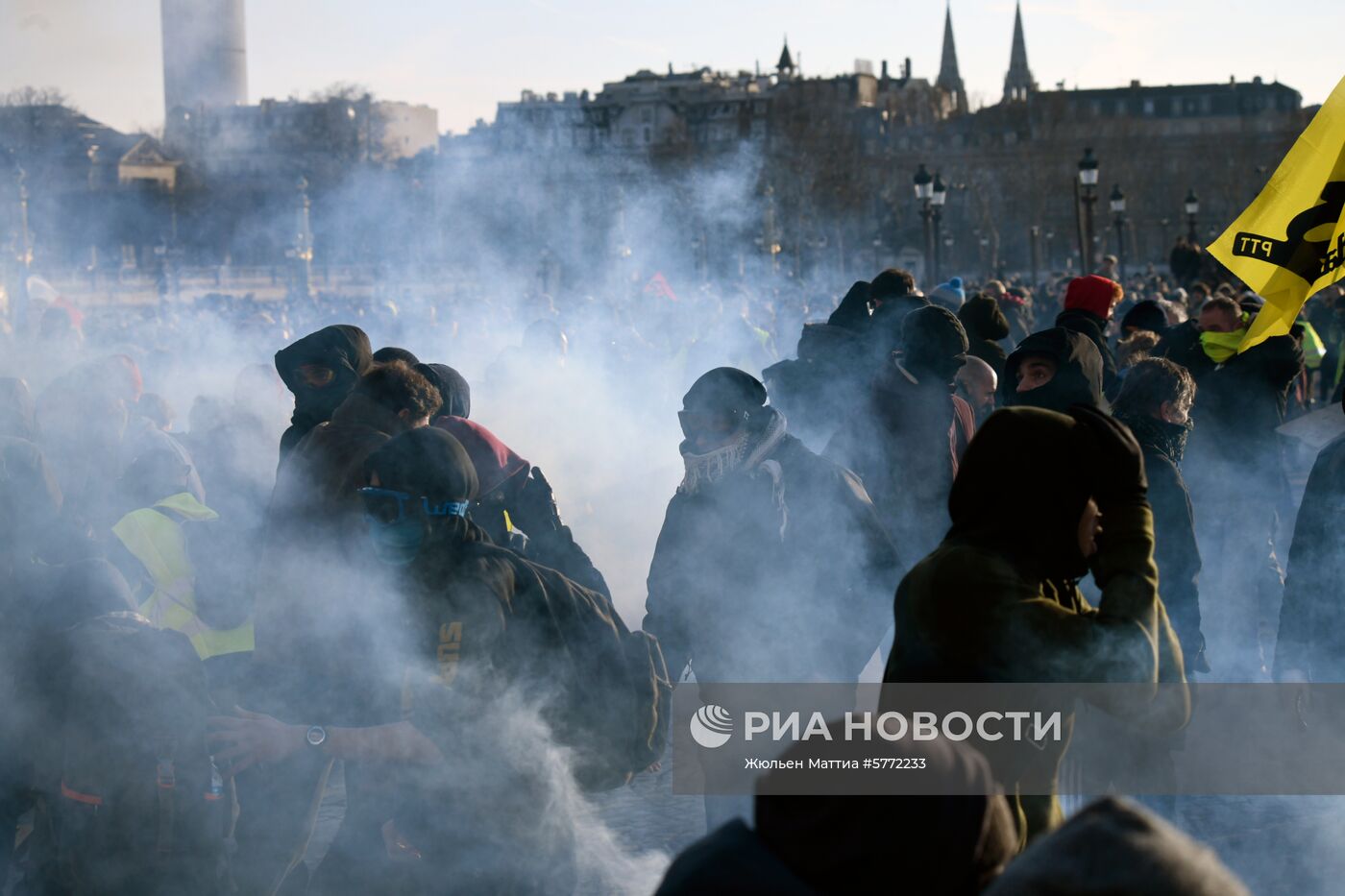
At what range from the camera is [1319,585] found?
402 cm

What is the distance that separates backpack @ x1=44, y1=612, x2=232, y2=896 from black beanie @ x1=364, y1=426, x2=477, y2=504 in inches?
26.9

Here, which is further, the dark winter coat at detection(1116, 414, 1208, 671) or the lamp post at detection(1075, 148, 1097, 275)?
the lamp post at detection(1075, 148, 1097, 275)

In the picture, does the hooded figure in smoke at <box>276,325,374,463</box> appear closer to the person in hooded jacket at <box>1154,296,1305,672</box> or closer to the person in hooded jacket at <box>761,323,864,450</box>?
the person in hooded jacket at <box>761,323,864,450</box>

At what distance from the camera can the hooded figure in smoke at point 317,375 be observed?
14.2 feet

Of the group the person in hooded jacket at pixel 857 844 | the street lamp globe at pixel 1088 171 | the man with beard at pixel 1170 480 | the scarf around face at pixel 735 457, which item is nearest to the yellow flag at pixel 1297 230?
the man with beard at pixel 1170 480

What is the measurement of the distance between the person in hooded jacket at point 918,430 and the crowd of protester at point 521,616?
0.4 inches

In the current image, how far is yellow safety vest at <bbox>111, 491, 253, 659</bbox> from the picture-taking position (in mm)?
4363

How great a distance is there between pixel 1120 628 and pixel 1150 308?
20.3 ft

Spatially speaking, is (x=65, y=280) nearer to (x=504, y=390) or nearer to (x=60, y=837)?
(x=504, y=390)

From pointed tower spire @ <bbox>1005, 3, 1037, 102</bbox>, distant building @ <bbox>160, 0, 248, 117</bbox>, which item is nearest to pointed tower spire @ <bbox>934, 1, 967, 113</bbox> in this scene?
pointed tower spire @ <bbox>1005, 3, 1037, 102</bbox>

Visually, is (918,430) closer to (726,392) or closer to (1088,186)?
(726,392)

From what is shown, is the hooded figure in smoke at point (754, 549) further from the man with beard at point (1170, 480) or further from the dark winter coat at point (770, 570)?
the man with beard at point (1170, 480)

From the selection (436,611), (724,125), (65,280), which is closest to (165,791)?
(436,611)

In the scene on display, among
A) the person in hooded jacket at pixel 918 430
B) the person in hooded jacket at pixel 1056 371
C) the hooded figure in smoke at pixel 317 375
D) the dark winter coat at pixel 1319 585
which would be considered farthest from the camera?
the person in hooded jacket at pixel 918 430
